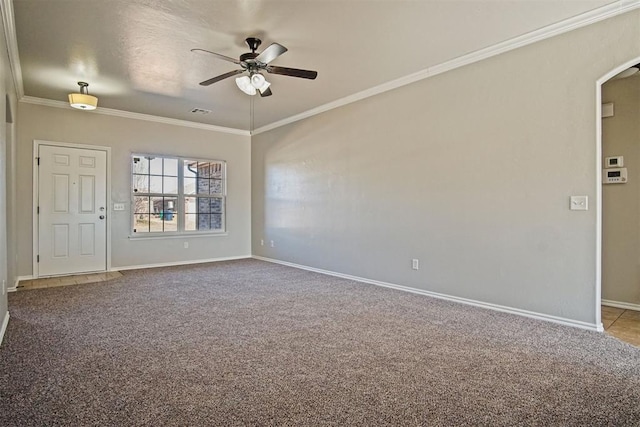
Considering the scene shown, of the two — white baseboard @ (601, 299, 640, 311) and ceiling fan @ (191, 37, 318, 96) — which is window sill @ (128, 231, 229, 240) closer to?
ceiling fan @ (191, 37, 318, 96)

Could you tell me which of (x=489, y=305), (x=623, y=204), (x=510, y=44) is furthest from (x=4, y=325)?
(x=623, y=204)

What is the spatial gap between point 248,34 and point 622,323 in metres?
4.44

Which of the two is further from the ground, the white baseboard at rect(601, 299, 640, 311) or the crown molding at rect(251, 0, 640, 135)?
the crown molding at rect(251, 0, 640, 135)

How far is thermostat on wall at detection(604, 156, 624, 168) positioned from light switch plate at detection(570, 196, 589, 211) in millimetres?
1344

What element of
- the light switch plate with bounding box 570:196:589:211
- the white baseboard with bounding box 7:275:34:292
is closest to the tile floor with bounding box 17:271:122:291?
the white baseboard with bounding box 7:275:34:292

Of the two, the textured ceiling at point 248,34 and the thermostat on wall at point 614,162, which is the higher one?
the textured ceiling at point 248,34

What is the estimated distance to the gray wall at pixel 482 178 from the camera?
10.4ft

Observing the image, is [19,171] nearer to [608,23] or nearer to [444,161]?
[444,161]

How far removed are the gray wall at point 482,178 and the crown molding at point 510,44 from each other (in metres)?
0.07

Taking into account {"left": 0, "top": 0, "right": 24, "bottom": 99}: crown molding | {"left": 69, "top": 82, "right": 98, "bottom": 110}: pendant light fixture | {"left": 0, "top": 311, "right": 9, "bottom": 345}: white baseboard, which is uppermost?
{"left": 0, "top": 0, "right": 24, "bottom": 99}: crown molding

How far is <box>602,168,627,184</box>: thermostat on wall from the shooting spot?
3.92 meters

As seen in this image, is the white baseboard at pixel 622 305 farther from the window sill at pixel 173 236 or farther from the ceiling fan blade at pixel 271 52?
the window sill at pixel 173 236

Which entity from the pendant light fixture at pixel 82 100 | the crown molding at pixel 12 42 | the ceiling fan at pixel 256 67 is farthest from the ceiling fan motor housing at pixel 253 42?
the pendant light fixture at pixel 82 100

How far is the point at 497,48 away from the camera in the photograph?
11.9 feet
